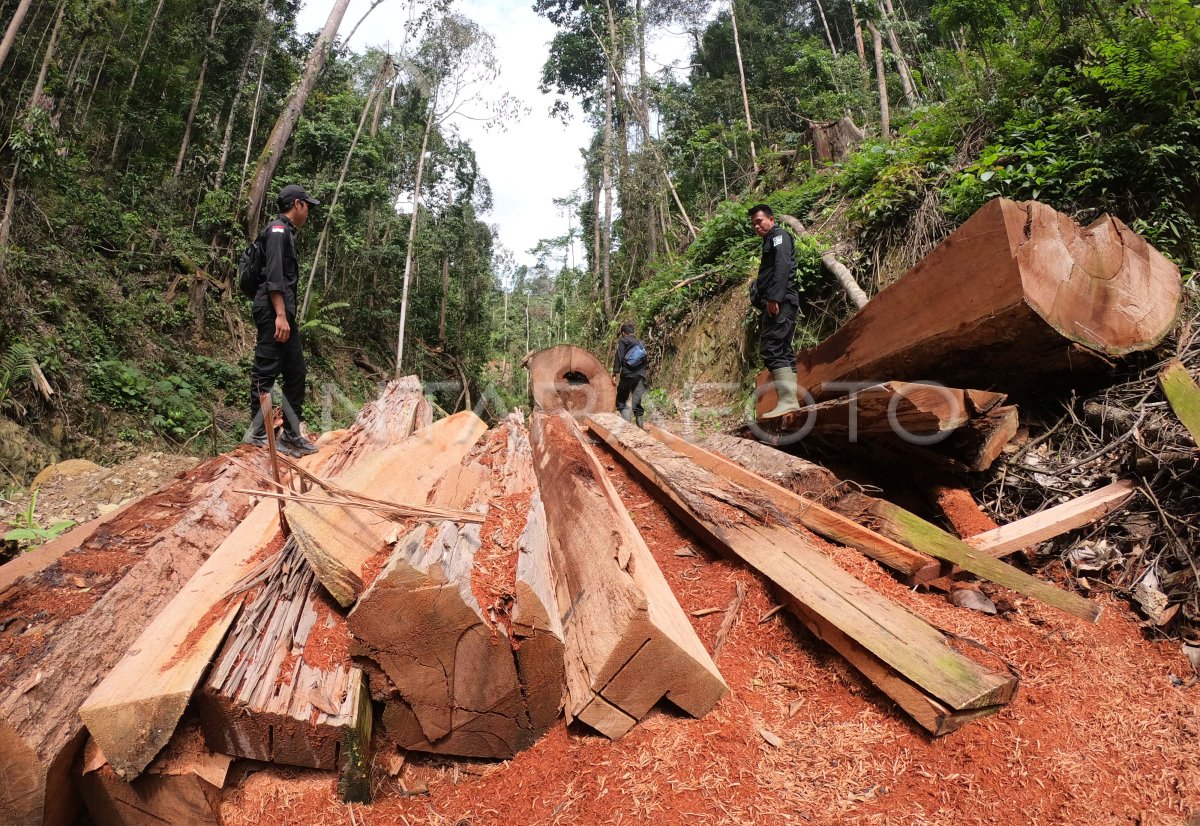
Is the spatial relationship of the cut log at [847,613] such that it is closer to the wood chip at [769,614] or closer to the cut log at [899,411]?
the wood chip at [769,614]

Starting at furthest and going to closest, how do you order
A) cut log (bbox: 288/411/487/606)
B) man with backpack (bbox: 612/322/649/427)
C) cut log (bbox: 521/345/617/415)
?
cut log (bbox: 521/345/617/415) < man with backpack (bbox: 612/322/649/427) < cut log (bbox: 288/411/487/606)

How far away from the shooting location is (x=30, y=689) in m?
1.53

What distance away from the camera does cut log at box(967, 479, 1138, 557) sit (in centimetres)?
251

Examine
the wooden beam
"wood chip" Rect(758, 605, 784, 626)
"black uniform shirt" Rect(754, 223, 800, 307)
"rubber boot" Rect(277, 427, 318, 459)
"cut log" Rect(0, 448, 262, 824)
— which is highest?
"black uniform shirt" Rect(754, 223, 800, 307)

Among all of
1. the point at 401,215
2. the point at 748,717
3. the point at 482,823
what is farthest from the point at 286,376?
the point at 401,215

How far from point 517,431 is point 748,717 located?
2880 millimetres

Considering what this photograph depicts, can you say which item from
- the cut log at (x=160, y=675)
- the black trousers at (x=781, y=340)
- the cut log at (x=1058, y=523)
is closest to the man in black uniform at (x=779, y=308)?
the black trousers at (x=781, y=340)

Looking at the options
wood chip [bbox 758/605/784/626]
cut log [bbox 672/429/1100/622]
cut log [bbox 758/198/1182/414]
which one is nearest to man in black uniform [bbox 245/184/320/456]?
wood chip [bbox 758/605/784/626]

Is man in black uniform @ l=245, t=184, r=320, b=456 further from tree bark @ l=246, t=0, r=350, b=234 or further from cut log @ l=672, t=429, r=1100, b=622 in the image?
tree bark @ l=246, t=0, r=350, b=234

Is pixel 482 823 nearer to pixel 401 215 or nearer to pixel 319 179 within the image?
pixel 319 179

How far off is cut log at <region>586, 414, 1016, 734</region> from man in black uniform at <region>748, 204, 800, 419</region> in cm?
167

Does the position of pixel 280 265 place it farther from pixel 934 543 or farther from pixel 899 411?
pixel 934 543

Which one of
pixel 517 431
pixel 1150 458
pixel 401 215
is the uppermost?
pixel 401 215

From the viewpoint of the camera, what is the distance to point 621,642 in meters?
1.54
